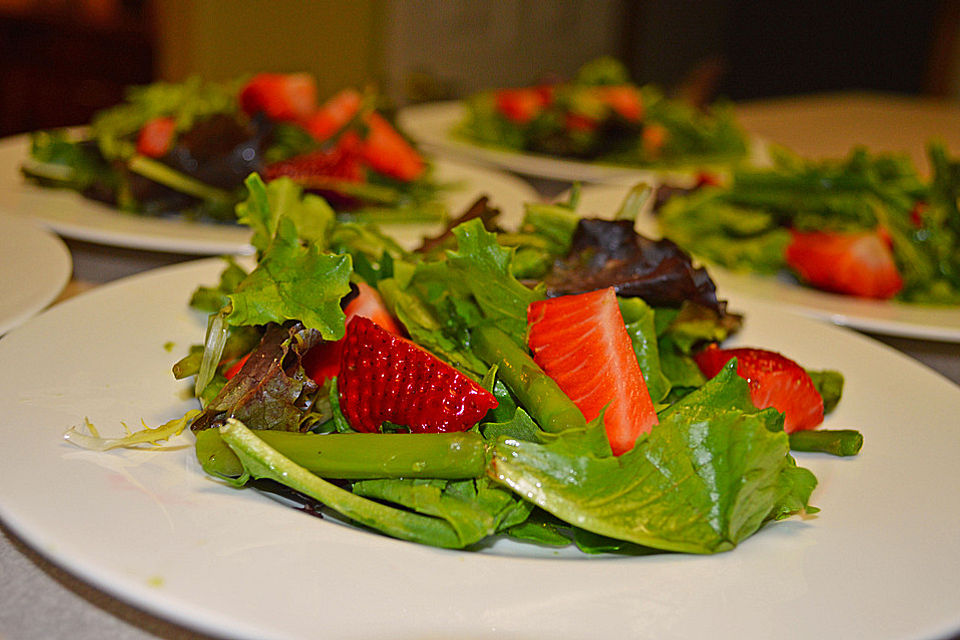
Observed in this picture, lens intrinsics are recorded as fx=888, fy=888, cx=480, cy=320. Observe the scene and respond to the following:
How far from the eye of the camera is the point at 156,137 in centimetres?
229

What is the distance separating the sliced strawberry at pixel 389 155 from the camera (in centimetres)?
240

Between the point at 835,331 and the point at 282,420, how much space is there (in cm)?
99

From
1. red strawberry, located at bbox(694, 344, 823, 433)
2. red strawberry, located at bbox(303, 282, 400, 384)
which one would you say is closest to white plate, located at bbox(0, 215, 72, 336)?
red strawberry, located at bbox(303, 282, 400, 384)

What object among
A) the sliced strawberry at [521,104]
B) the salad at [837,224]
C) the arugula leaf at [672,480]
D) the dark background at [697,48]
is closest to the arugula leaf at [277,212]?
the arugula leaf at [672,480]

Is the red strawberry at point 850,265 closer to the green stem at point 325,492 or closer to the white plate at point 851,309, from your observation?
the white plate at point 851,309

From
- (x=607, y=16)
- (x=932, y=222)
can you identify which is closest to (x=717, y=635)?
(x=932, y=222)

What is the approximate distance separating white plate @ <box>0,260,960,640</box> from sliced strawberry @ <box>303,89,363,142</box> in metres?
1.54

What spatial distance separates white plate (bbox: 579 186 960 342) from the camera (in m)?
1.63

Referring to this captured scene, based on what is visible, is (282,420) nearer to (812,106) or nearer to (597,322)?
(597,322)

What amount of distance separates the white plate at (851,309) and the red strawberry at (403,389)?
869 millimetres

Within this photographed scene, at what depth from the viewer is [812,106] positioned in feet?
16.7

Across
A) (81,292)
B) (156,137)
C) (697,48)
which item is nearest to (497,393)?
(81,292)

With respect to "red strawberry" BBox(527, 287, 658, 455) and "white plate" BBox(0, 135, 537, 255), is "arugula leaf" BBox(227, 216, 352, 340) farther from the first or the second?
"white plate" BBox(0, 135, 537, 255)

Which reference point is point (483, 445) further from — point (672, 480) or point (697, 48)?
point (697, 48)
